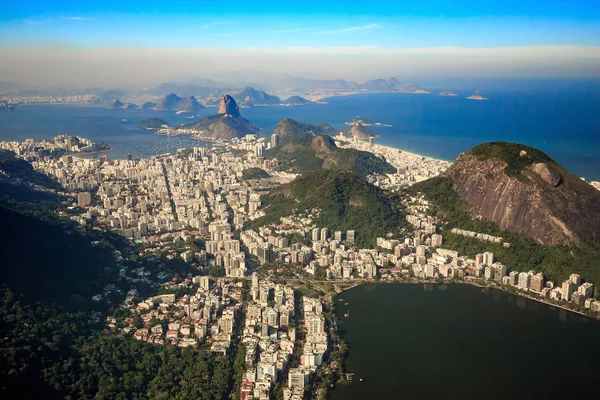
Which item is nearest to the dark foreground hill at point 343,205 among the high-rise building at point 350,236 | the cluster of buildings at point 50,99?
the high-rise building at point 350,236

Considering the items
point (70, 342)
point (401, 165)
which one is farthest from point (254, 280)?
point (401, 165)

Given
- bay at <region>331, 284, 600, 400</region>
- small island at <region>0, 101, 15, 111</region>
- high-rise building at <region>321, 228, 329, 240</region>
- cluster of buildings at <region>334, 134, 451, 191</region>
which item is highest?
small island at <region>0, 101, 15, 111</region>

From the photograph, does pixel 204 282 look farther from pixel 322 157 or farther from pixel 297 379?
pixel 322 157

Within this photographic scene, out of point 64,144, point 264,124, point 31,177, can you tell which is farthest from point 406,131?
point 31,177

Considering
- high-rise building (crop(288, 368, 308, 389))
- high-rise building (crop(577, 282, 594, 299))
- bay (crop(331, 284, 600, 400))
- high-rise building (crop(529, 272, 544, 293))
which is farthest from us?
high-rise building (crop(529, 272, 544, 293))

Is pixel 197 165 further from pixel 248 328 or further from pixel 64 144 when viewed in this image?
pixel 248 328

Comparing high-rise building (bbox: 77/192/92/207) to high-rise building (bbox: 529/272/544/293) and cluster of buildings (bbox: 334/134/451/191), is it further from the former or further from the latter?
high-rise building (bbox: 529/272/544/293)

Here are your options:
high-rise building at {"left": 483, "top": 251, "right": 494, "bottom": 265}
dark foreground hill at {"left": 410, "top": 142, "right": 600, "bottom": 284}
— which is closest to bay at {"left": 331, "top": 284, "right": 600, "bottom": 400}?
high-rise building at {"left": 483, "top": 251, "right": 494, "bottom": 265}

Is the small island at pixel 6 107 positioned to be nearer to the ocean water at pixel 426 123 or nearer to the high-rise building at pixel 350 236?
the ocean water at pixel 426 123
